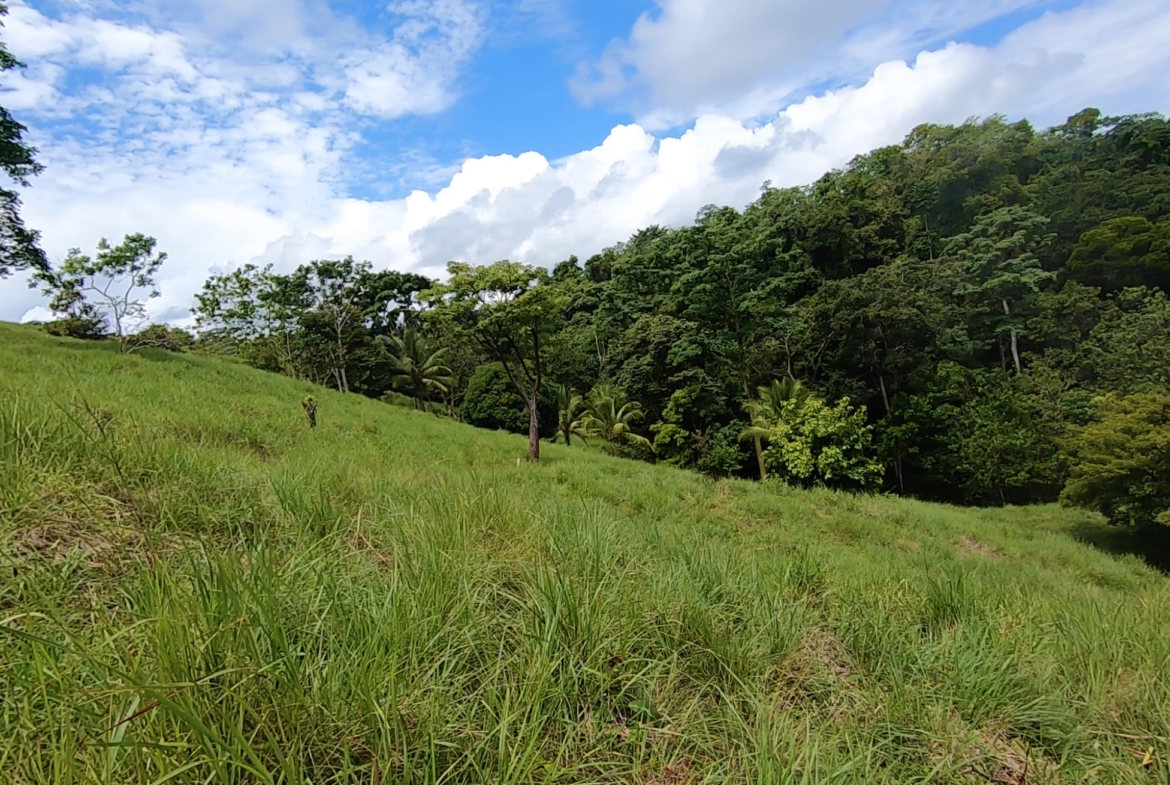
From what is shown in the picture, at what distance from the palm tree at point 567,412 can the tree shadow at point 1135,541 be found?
61.0 ft

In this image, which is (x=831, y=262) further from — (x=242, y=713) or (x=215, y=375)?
(x=242, y=713)

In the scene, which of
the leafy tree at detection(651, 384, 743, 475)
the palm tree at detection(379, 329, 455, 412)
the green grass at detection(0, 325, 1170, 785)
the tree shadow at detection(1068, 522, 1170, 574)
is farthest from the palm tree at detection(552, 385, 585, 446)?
the green grass at detection(0, 325, 1170, 785)

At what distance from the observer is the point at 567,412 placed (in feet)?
83.8

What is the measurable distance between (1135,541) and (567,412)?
66.9 feet

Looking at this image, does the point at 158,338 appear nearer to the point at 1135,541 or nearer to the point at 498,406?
the point at 498,406

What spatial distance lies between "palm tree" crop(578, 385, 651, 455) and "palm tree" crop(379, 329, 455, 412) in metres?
10.1

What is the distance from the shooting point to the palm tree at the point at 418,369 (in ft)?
103

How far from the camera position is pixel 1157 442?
13797 millimetres

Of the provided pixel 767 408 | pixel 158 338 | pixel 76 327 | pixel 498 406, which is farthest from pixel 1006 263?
pixel 76 327

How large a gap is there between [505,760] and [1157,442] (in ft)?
Result: 64.3

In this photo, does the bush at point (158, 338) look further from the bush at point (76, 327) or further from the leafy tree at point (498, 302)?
the leafy tree at point (498, 302)

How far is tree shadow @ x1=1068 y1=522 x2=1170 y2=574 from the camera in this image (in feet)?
50.7

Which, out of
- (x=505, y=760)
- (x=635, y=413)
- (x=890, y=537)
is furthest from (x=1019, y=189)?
(x=505, y=760)

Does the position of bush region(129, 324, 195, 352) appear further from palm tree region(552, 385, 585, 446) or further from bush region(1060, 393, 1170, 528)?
bush region(1060, 393, 1170, 528)
